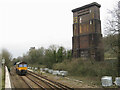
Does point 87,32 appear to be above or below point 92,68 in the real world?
above

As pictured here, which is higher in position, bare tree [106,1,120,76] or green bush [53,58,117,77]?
bare tree [106,1,120,76]

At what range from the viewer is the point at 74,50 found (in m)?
31.0

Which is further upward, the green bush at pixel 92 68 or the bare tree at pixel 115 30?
the bare tree at pixel 115 30

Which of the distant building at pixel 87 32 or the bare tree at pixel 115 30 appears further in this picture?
the distant building at pixel 87 32

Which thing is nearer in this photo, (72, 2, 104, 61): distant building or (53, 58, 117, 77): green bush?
(53, 58, 117, 77): green bush

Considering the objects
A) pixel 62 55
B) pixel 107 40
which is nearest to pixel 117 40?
pixel 107 40

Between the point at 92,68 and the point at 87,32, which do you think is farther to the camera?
Result: the point at 87,32

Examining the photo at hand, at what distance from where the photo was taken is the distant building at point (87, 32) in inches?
1088

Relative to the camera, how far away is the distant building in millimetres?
27625

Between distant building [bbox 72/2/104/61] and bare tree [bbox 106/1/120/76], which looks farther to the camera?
distant building [bbox 72/2/104/61]

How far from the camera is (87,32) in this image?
28656 mm

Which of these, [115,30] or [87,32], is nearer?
[115,30]

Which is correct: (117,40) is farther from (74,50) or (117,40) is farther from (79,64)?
(74,50)

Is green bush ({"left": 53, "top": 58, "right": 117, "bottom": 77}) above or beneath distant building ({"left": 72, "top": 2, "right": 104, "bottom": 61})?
beneath
